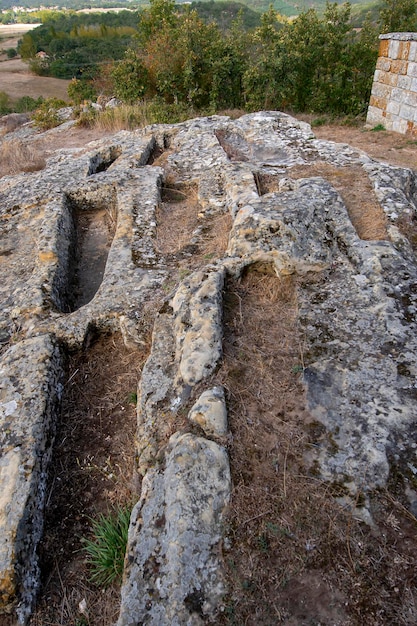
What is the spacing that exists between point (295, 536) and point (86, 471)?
178cm

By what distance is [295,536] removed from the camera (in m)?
2.30

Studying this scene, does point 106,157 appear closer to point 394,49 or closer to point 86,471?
point 394,49

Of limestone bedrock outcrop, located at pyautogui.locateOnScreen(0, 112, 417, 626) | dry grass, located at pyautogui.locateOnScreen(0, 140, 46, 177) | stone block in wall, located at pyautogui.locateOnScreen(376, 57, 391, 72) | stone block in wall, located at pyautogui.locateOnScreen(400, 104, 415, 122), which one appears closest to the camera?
limestone bedrock outcrop, located at pyautogui.locateOnScreen(0, 112, 417, 626)

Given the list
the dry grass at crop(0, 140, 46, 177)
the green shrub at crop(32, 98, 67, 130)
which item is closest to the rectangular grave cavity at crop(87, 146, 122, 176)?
the dry grass at crop(0, 140, 46, 177)

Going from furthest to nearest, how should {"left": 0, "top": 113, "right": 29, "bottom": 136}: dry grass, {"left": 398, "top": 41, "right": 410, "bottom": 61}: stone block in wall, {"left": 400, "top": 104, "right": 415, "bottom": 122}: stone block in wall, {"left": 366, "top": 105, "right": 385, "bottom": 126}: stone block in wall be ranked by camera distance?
Answer: {"left": 0, "top": 113, "right": 29, "bottom": 136}: dry grass → {"left": 366, "top": 105, "right": 385, "bottom": 126}: stone block in wall → {"left": 400, "top": 104, "right": 415, "bottom": 122}: stone block in wall → {"left": 398, "top": 41, "right": 410, "bottom": 61}: stone block in wall

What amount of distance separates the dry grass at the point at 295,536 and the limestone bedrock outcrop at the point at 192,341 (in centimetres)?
9

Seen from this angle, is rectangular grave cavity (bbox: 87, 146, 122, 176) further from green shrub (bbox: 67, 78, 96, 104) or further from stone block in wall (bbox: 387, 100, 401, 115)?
green shrub (bbox: 67, 78, 96, 104)

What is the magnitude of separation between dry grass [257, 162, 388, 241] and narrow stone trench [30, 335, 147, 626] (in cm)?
286

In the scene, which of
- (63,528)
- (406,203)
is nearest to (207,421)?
(63,528)

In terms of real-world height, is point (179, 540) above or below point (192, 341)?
below

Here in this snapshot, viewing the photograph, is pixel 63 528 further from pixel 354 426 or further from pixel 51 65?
pixel 51 65

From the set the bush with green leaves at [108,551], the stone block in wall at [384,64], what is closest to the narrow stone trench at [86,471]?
the bush with green leaves at [108,551]

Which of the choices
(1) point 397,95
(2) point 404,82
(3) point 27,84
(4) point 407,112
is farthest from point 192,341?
(3) point 27,84

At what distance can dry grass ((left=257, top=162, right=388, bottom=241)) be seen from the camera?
16.0 ft
